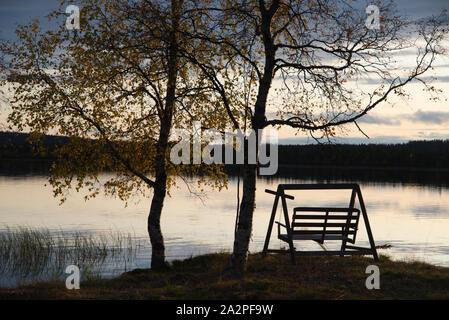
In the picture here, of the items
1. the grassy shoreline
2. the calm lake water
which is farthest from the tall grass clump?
the grassy shoreline

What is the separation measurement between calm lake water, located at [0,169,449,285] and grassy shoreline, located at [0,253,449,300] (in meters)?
5.26

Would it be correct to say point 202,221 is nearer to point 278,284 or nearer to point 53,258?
point 53,258

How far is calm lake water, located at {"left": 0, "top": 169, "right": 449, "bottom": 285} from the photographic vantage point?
22625mm

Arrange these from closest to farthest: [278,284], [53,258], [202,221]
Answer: [278,284], [53,258], [202,221]

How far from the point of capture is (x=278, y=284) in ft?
33.4

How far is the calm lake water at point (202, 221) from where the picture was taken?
74.2ft

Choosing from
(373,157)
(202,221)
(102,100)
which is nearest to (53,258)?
(102,100)

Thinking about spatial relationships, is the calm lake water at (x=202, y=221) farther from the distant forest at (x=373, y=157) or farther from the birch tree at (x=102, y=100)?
the distant forest at (x=373, y=157)

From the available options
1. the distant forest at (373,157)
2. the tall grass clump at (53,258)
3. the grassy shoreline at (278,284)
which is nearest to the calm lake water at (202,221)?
the tall grass clump at (53,258)

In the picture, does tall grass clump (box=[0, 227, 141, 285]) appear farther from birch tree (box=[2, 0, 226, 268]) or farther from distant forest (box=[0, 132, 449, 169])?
distant forest (box=[0, 132, 449, 169])

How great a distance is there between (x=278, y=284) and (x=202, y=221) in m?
23.2

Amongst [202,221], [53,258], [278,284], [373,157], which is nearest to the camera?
[278,284]

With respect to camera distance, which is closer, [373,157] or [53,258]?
[53,258]
